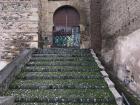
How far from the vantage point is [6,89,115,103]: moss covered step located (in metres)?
5.89

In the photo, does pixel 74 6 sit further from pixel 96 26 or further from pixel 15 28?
pixel 15 28

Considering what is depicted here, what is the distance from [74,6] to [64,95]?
7465mm

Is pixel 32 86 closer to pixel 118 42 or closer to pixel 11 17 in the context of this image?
pixel 118 42

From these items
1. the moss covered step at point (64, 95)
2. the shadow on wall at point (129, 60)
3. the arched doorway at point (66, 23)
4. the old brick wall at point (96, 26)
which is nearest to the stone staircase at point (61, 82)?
the moss covered step at point (64, 95)

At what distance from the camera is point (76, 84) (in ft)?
22.1

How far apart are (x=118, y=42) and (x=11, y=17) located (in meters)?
4.67

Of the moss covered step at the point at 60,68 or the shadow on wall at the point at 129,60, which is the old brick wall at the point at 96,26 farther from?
the moss covered step at the point at 60,68

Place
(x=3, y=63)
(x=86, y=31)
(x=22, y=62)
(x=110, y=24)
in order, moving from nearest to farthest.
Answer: (x=22, y=62) → (x=110, y=24) → (x=3, y=63) → (x=86, y=31)

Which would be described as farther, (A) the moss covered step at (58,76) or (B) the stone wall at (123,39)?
(A) the moss covered step at (58,76)

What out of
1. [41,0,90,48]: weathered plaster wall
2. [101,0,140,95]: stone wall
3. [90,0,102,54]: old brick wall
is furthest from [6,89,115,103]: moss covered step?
[41,0,90,48]: weathered plaster wall

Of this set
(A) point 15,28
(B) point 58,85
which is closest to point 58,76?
(B) point 58,85

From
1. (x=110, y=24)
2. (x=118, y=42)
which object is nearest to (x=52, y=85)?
(x=118, y=42)

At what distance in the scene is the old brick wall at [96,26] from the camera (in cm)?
1098

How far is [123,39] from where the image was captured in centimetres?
795
